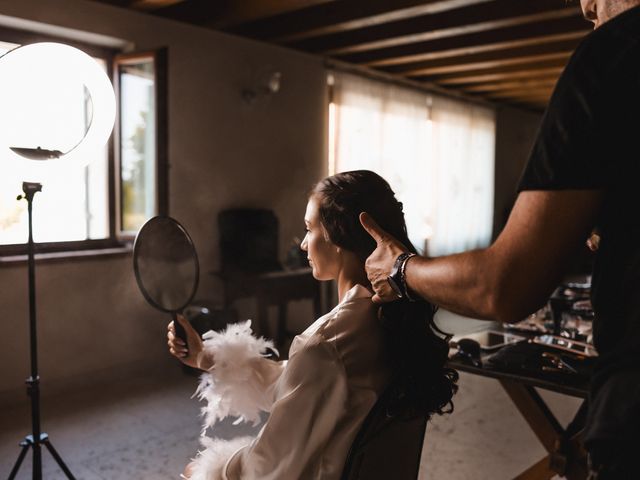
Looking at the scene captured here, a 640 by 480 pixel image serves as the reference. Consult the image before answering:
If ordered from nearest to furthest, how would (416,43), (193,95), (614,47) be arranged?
1. (614,47)
2. (193,95)
3. (416,43)

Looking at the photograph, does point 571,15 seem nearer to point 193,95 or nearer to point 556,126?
point 193,95

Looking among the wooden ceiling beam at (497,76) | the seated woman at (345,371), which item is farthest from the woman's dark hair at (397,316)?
the wooden ceiling beam at (497,76)

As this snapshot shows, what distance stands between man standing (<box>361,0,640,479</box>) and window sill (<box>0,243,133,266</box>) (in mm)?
3212

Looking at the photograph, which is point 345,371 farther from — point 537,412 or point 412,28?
point 412,28

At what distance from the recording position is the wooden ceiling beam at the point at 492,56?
462cm

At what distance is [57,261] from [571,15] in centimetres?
369

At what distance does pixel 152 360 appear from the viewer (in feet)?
13.3

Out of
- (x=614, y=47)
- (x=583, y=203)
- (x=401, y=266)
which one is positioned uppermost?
(x=614, y=47)

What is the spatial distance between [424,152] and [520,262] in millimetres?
5795

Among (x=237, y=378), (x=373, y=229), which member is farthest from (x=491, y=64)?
(x=373, y=229)

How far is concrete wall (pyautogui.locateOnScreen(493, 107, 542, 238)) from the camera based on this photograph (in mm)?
7766

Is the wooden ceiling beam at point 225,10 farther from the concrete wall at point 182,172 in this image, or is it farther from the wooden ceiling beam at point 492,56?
the wooden ceiling beam at point 492,56

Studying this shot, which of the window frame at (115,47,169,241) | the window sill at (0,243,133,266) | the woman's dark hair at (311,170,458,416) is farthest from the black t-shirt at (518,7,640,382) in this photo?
the window sill at (0,243,133,266)

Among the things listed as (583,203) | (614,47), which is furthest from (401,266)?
(614,47)
